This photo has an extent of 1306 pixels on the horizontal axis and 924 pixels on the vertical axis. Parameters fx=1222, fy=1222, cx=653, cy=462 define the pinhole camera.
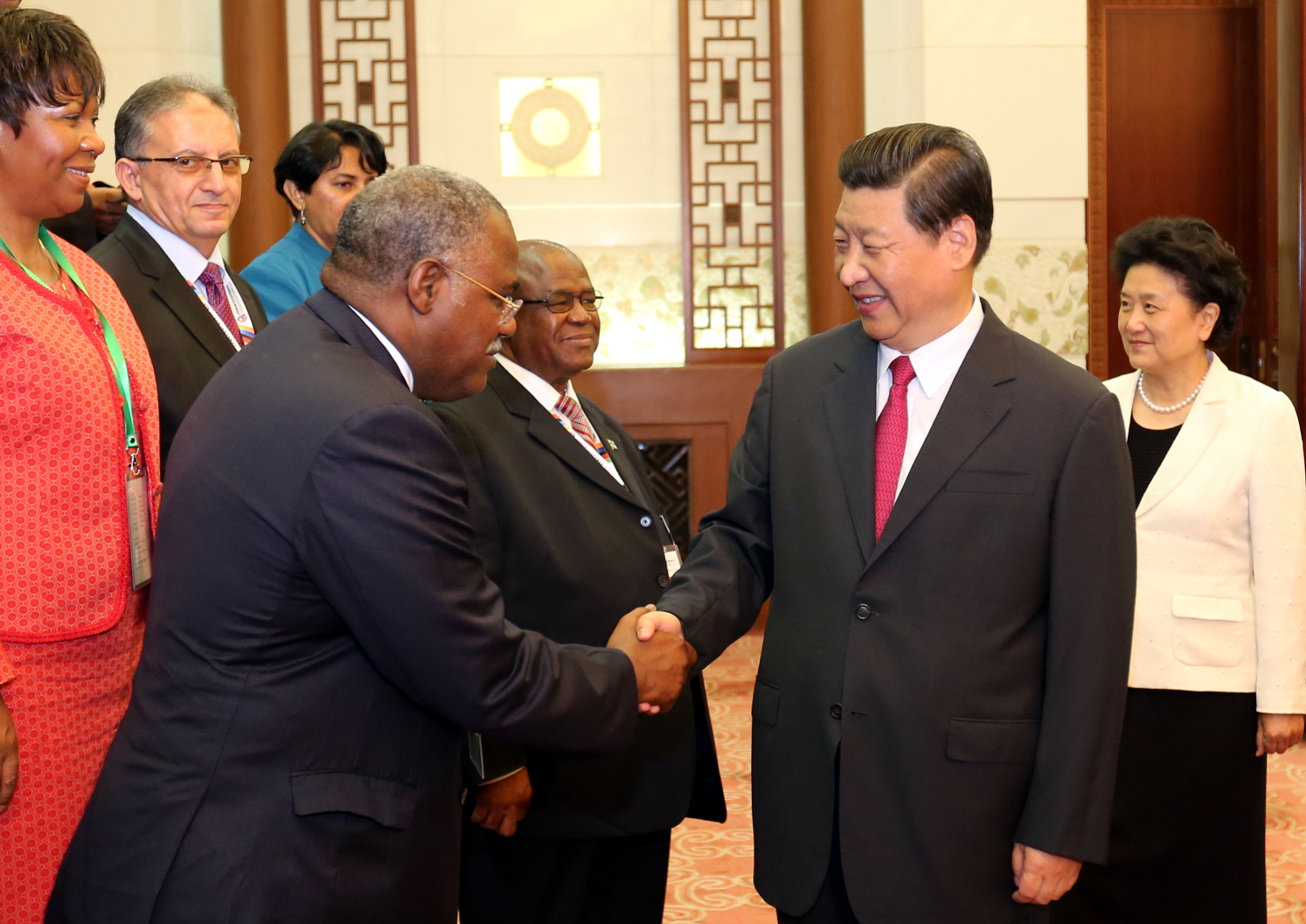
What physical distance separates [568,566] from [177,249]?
3.41 feet

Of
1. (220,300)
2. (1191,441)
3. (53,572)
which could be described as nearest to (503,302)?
(53,572)

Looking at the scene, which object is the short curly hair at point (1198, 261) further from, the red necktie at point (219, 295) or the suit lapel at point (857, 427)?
the red necktie at point (219, 295)

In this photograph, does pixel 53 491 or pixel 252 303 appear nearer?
pixel 53 491

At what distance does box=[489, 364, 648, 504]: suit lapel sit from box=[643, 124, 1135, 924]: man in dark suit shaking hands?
1.84ft

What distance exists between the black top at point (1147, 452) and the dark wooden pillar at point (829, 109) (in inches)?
121

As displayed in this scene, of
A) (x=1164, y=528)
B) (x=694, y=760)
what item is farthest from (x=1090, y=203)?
(x=694, y=760)

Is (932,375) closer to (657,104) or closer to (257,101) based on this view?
(657,104)

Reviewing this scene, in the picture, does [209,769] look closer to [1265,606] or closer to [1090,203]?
[1265,606]

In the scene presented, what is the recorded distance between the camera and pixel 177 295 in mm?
2375

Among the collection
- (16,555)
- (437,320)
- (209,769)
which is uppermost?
(437,320)

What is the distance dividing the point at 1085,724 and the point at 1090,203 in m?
4.79

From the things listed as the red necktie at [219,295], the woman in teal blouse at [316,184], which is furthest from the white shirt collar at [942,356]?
the woman in teal blouse at [316,184]

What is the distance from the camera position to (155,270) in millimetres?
2379

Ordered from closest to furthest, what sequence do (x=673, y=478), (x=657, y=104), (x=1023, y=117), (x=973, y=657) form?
1. (x=973, y=657)
2. (x=1023, y=117)
3. (x=657, y=104)
4. (x=673, y=478)
